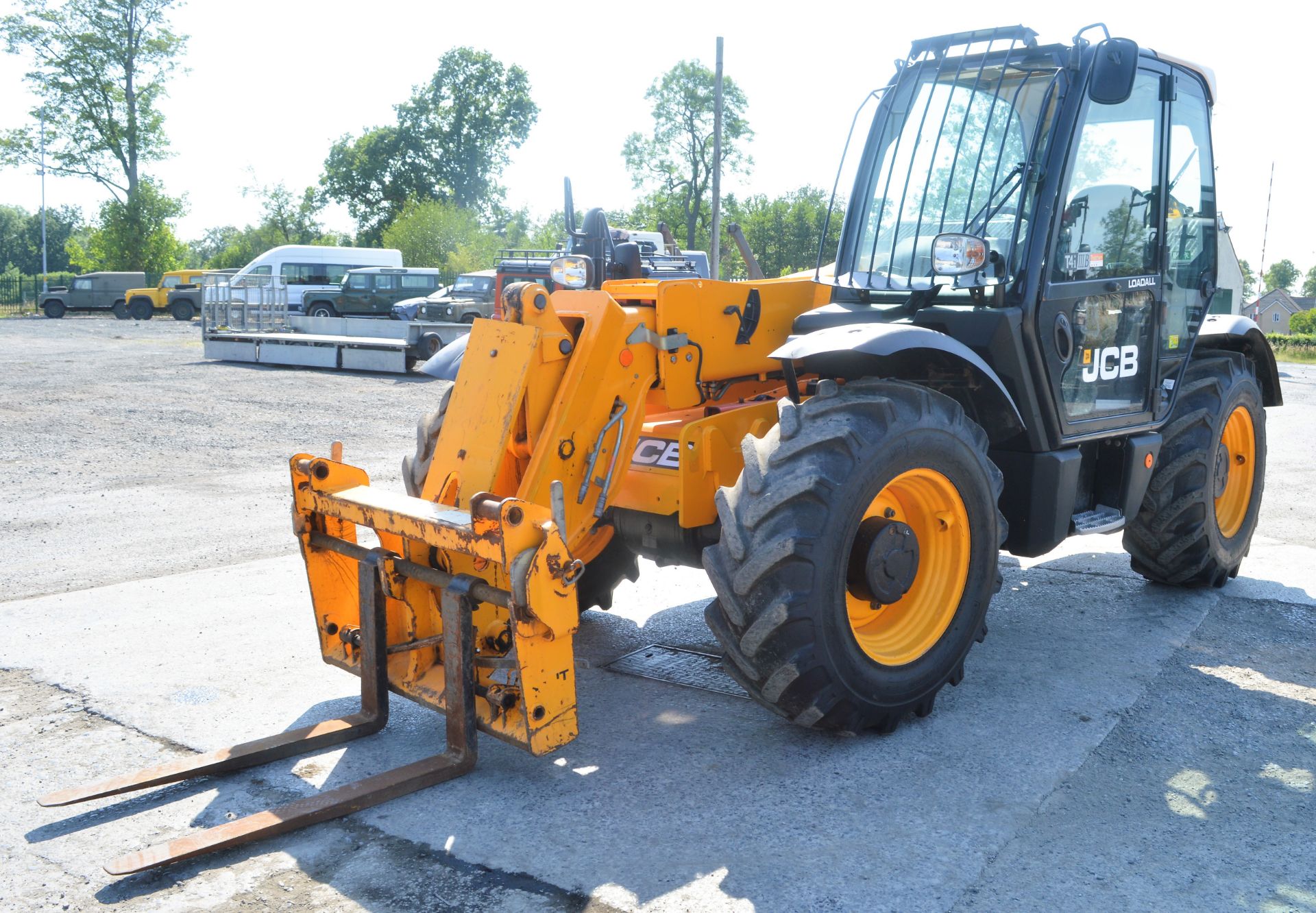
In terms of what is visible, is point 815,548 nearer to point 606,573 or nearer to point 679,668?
point 679,668

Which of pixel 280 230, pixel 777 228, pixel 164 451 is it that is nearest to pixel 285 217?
pixel 280 230

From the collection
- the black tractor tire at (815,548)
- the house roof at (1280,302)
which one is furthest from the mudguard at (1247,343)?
the house roof at (1280,302)

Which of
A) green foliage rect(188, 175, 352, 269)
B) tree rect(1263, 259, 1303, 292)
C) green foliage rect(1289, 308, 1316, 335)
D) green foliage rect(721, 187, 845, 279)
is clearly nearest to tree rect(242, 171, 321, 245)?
green foliage rect(188, 175, 352, 269)

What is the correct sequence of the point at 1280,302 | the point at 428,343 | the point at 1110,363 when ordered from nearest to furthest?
the point at 1110,363 < the point at 428,343 < the point at 1280,302

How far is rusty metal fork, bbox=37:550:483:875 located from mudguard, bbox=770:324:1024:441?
5.00 feet

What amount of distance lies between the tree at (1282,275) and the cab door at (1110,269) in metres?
126

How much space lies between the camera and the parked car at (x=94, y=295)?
4194cm

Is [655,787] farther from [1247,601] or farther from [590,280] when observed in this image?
[1247,601]

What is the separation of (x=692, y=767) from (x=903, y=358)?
1.83 meters

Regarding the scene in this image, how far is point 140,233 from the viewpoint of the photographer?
5084 centimetres

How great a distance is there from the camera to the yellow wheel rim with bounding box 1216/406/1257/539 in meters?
6.51

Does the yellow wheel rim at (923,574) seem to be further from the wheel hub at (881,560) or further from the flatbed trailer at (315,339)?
the flatbed trailer at (315,339)

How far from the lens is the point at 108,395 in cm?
1592

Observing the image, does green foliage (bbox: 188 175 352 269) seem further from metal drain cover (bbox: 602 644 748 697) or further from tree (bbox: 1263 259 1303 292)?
tree (bbox: 1263 259 1303 292)
